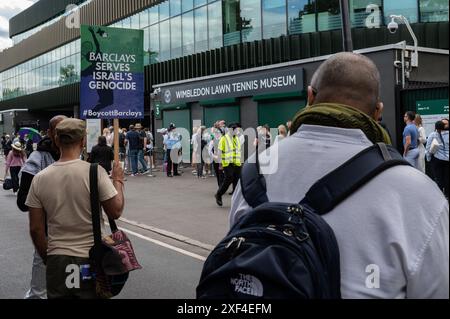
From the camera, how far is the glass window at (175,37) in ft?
95.0

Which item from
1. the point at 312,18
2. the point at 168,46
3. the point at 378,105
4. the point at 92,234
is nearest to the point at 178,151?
the point at 312,18

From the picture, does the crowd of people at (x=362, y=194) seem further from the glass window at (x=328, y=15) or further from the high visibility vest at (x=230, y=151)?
the glass window at (x=328, y=15)

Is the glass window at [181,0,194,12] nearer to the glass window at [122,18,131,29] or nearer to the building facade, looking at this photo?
the building facade

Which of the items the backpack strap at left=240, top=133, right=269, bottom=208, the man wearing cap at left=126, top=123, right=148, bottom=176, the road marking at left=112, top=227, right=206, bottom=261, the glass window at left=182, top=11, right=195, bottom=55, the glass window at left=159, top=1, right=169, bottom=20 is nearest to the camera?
the backpack strap at left=240, top=133, right=269, bottom=208

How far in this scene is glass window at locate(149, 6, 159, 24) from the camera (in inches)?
1225

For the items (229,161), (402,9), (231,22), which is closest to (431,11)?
(402,9)

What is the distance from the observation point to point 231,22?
2472 cm

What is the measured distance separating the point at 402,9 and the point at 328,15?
2.75 metres

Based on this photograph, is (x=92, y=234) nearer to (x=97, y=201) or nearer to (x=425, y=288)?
(x=97, y=201)

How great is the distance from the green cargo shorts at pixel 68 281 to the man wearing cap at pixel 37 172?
766mm

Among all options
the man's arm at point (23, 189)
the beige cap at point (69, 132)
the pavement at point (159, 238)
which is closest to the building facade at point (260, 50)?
the pavement at point (159, 238)

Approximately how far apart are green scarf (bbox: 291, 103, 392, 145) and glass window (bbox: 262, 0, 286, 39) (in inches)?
823

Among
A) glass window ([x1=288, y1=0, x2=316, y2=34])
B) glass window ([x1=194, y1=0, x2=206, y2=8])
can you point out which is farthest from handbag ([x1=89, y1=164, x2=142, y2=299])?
glass window ([x1=194, y1=0, x2=206, y2=8])

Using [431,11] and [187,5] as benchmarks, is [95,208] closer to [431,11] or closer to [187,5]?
[431,11]
